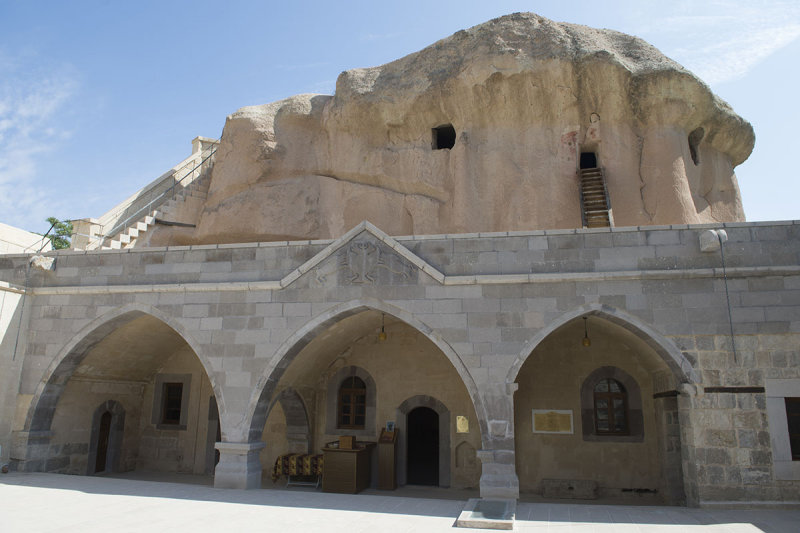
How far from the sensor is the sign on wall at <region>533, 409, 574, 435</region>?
34.9 ft

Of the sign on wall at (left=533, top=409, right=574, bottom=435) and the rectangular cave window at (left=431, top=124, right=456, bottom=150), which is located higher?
the rectangular cave window at (left=431, top=124, right=456, bottom=150)

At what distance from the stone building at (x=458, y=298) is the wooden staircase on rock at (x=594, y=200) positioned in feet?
0.17

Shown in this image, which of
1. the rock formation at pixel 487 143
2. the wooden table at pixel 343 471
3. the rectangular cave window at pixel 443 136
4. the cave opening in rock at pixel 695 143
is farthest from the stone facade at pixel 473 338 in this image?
the cave opening in rock at pixel 695 143

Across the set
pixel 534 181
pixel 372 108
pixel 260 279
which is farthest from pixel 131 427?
pixel 534 181

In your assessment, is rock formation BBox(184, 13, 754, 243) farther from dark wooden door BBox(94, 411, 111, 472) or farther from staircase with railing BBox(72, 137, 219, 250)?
dark wooden door BBox(94, 411, 111, 472)

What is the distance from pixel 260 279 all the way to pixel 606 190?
31.3 ft

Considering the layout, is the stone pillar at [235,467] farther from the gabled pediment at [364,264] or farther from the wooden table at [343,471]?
the gabled pediment at [364,264]

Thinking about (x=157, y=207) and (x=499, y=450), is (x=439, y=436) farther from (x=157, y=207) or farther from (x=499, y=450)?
(x=157, y=207)

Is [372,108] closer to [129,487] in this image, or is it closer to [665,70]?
[665,70]

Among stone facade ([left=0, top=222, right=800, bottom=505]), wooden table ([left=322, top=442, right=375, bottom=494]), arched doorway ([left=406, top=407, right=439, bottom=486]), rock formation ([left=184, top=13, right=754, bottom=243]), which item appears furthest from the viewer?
rock formation ([left=184, top=13, right=754, bottom=243])

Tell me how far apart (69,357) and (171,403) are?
10.2ft

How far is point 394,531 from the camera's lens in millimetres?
6223

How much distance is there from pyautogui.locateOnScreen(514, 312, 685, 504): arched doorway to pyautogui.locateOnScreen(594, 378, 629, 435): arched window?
0.06ft

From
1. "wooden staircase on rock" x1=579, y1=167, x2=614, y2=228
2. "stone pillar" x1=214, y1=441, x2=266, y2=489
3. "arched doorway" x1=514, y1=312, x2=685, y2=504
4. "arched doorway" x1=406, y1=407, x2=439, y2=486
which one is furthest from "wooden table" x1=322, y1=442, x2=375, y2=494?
"wooden staircase on rock" x1=579, y1=167, x2=614, y2=228
